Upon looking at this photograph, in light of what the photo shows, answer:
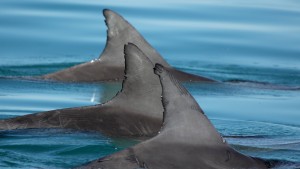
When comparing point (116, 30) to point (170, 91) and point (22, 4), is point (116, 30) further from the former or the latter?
point (22, 4)

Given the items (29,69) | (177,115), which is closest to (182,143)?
(177,115)

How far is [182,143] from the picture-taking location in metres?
6.80

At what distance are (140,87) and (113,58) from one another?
14.2 ft

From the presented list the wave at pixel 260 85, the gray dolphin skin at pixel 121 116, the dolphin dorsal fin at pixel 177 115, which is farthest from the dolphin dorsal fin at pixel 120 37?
the dolphin dorsal fin at pixel 177 115

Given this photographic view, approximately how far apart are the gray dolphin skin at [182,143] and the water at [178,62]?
0.91 meters

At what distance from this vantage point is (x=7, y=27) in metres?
18.7

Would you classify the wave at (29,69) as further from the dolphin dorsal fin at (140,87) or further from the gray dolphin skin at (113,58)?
Result: the dolphin dorsal fin at (140,87)

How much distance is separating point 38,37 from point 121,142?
10.1 meters

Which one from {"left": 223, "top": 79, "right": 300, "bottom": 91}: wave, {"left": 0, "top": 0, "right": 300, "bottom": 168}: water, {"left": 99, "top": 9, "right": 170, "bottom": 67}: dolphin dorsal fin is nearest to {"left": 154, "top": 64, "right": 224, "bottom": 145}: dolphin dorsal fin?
{"left": 0, "top": 0, "right": 300, "bottom": 168}: water

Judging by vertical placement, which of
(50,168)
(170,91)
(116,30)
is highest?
(116,30)

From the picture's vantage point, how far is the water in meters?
8.20

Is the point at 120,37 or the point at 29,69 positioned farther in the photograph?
the point at 29,69

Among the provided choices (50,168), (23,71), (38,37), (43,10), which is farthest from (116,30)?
(43,10)

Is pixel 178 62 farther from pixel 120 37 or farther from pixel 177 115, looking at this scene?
pixel 177 115
